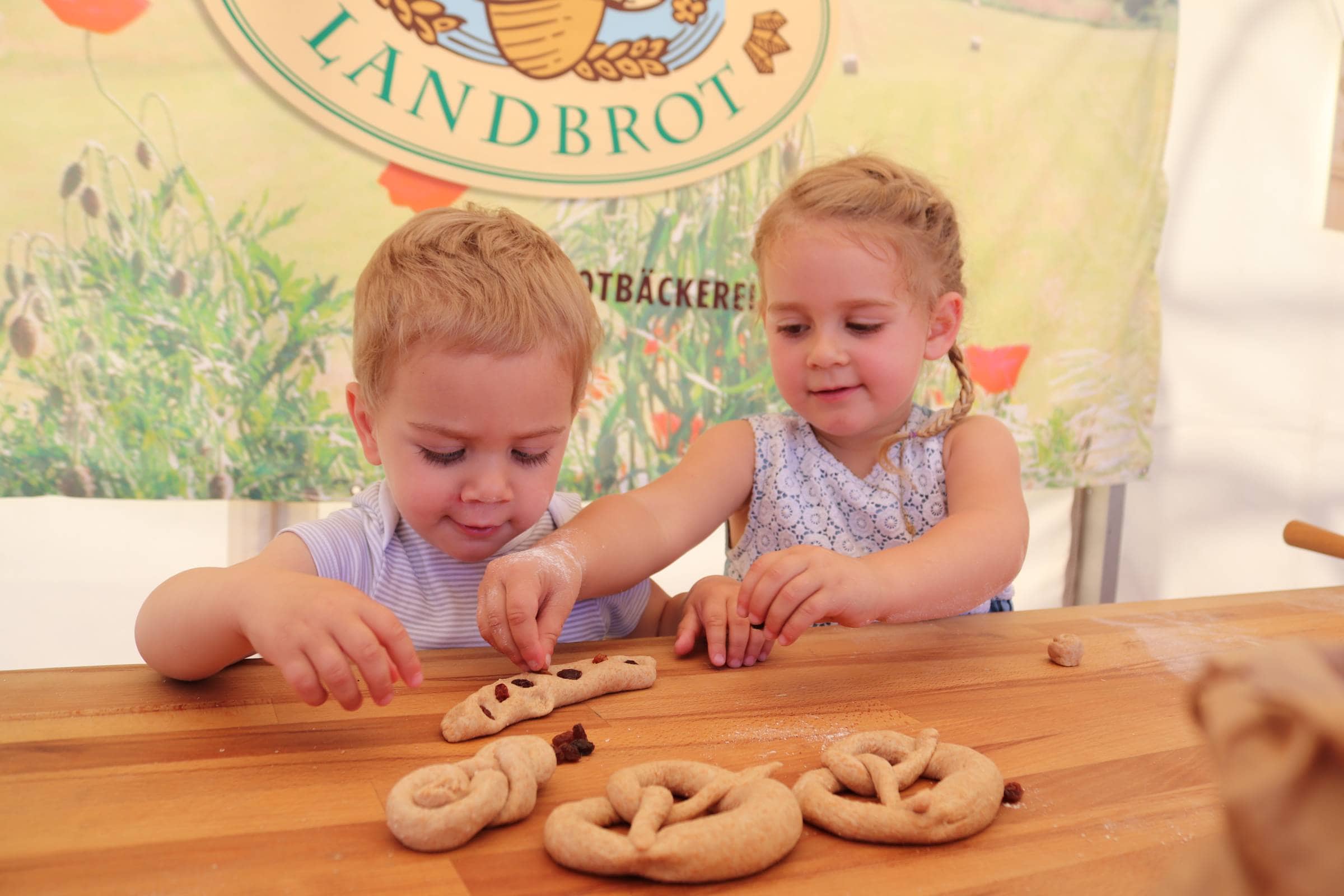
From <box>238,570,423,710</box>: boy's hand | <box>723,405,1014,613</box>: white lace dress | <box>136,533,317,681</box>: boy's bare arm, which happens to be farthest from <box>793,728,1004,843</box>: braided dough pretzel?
<box>723,405,1014,613</box>: white lace dress

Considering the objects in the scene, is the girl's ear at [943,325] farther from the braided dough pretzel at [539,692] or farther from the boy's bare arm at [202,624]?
the boy's bare arm at [202,624]

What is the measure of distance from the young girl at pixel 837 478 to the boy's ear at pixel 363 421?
24 centimetres

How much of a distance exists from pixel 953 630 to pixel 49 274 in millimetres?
1702

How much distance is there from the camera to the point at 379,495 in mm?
1201

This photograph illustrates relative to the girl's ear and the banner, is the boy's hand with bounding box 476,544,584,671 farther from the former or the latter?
the banner

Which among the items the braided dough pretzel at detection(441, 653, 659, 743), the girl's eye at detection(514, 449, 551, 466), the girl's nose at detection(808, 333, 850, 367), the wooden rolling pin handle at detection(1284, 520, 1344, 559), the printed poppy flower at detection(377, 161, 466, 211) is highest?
the printed poppy flower at detection(377, 161, 466, 211)

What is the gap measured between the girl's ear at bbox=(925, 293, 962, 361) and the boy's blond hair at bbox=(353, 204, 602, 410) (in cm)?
57

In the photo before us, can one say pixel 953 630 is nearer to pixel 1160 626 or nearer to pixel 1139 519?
pixel 1160 626

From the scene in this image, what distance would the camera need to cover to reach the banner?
1.75 m

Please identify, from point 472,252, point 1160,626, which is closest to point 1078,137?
point 1160,626

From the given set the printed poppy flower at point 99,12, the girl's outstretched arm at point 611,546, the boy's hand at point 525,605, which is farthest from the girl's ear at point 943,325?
the printed poppy flower at point 99,12

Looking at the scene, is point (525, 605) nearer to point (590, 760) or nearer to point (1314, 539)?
A: point (590, 760)

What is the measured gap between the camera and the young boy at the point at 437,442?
2.55ft

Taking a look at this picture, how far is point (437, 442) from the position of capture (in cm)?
96
